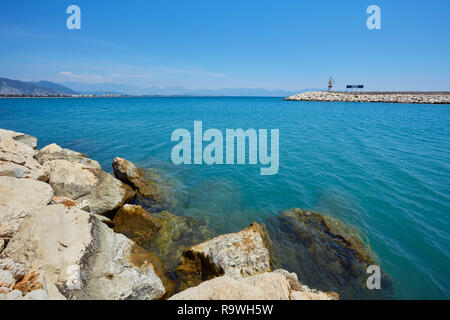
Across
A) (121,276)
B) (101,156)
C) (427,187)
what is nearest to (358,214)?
(427,187)

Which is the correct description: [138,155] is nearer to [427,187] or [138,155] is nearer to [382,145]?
[427,187]

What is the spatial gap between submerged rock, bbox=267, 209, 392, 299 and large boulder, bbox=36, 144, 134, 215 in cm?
769

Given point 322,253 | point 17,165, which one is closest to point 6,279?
point 17,165

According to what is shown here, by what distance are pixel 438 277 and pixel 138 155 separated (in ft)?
67.3

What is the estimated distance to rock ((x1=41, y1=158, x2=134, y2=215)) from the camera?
877cm

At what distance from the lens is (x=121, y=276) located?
541 cm

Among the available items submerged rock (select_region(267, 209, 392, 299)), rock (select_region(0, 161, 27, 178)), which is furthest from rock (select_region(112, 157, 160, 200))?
submerged rock (select_region(267, 209, 392, 299))

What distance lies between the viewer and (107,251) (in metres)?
5.89

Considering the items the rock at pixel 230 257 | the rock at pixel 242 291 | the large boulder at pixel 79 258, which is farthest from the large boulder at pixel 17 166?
the rock at pixel 242 291

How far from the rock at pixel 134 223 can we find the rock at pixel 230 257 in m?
2.40

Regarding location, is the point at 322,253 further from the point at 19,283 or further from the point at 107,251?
the point at 19,283

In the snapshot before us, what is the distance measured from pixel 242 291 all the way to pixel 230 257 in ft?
7.95

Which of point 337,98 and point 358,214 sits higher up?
point 337,98
